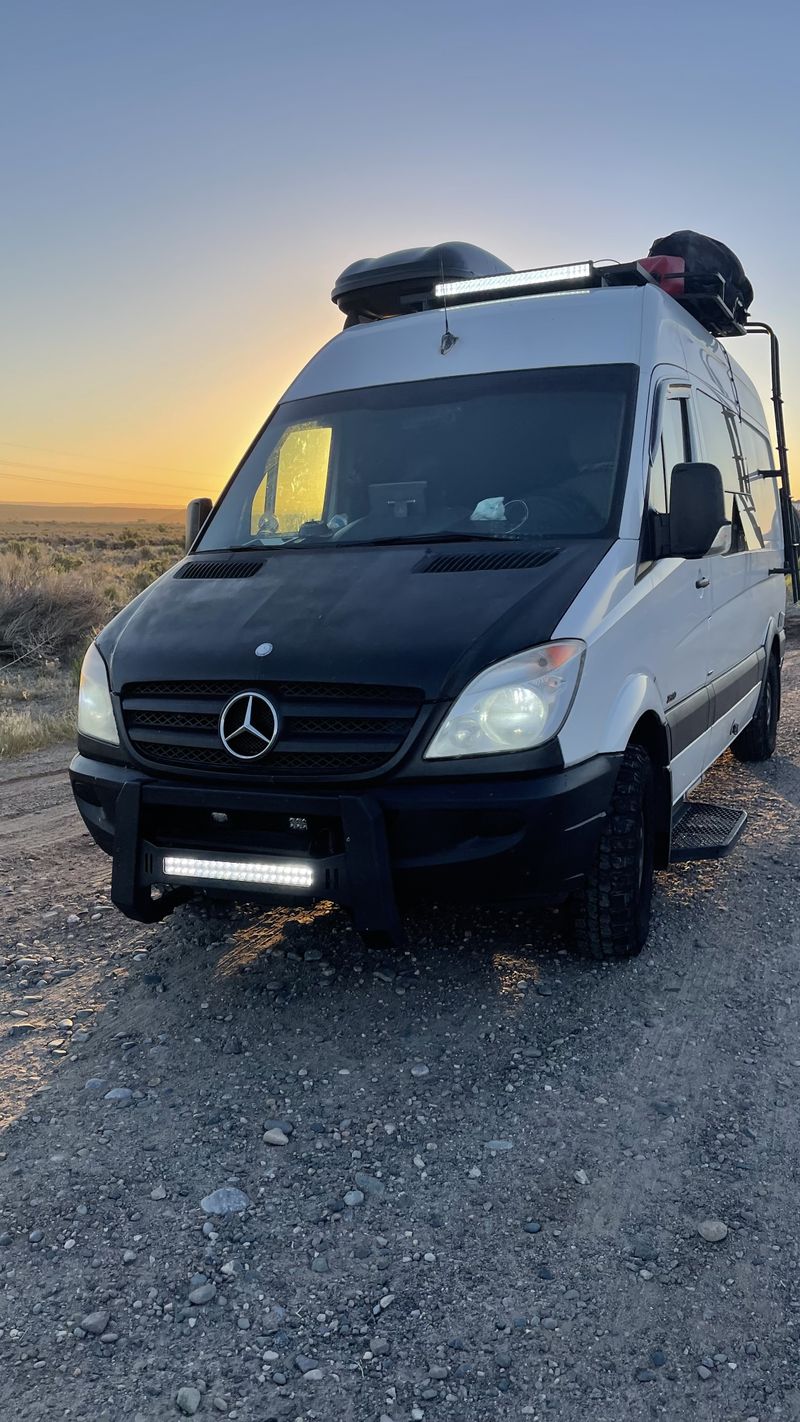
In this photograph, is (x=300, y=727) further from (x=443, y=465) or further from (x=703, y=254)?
(x=703, y=254)

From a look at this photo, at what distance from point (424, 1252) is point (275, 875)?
128 cm

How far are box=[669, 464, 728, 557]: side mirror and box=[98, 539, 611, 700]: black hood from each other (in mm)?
431

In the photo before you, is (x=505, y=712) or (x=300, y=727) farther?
(x=300, y=727)

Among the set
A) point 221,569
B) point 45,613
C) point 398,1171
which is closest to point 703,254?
point 221,569

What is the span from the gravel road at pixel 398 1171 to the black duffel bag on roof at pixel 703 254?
12.5ft

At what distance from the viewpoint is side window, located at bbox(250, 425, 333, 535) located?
493 cm

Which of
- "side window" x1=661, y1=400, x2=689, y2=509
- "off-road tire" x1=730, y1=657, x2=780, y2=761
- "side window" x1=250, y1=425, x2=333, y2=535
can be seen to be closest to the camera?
"side window" x1=661, y1=400, x2=689, y2=509

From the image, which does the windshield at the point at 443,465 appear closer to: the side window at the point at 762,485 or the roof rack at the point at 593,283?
the roof rack at the point at 593,283

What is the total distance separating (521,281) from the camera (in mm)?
5246

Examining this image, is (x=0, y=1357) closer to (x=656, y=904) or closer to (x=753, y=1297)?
(x=753, y=1297)

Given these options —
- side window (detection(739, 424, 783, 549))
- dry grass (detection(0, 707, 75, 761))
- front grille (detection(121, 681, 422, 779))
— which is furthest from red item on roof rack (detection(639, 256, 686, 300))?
dry grass (detection(0, 707, 75, 761))

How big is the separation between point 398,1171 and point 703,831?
2.77 metres

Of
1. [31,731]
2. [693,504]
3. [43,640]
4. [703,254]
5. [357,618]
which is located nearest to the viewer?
[357,618]

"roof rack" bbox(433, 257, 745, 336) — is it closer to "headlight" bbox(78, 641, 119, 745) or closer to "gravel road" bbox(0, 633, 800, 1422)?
"headlight" bbox(78, 641, 119, 745)
